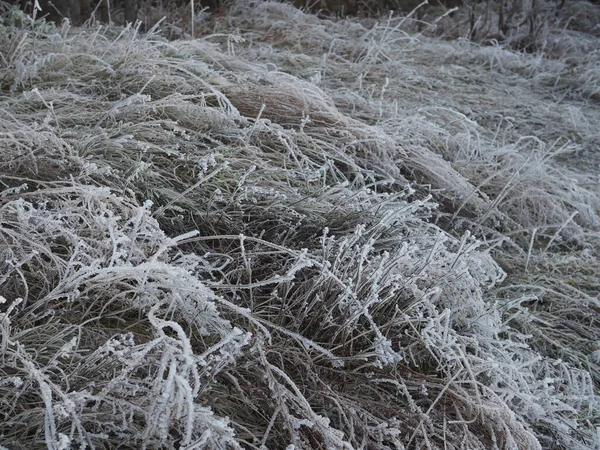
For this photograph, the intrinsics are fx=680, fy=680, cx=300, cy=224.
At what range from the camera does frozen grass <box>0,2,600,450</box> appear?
112cm

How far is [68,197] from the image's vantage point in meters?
1.47

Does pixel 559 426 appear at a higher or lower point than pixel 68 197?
lower

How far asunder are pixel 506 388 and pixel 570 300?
53 cm

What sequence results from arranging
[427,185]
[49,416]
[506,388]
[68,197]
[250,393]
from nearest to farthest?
1. [49,416]
2. [250,393]
3. [506,388]
4. [68,197]
5. [427,185]

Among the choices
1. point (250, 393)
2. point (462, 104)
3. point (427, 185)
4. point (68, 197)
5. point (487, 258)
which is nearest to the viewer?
point (250, 393)

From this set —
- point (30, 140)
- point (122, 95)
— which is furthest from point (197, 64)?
point (30, 140)

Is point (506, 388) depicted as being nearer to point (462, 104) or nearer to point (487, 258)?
point (487, 258)

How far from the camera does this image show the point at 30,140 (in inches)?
61.7

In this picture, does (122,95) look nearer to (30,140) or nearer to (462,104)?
(30,140)

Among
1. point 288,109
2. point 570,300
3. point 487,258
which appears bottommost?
point 570,300

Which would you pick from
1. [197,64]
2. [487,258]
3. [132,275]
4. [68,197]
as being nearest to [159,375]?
[132,275]

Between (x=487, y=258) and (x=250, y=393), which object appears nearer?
(x=250, y=393)

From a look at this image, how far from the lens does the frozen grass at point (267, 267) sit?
1116mm

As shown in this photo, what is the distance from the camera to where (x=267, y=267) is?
1495mm
